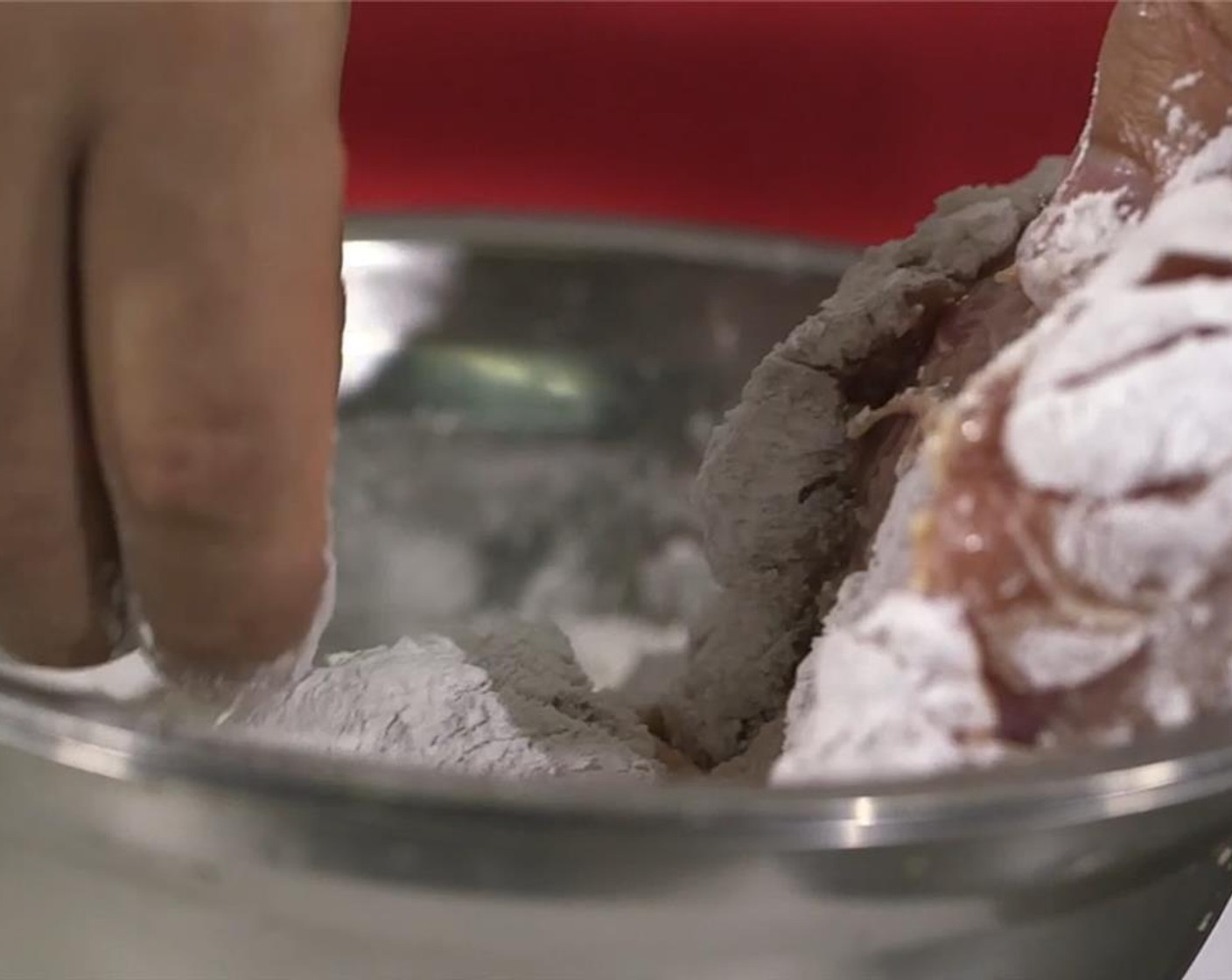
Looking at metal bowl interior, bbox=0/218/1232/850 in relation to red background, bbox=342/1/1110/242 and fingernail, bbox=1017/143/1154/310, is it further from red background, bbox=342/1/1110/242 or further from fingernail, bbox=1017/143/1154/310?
fingernail, bbox=1017/143/1154/310

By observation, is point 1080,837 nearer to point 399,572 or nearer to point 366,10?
point 399,572

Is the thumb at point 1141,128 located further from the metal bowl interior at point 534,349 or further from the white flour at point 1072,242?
the metal bowl interior at point 534,349

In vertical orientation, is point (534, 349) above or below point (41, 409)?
below

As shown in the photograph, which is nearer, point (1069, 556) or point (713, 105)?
point (1069, 556)

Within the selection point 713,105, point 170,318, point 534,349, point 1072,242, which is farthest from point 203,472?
point 713,105

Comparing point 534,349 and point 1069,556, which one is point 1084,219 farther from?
point 534,349

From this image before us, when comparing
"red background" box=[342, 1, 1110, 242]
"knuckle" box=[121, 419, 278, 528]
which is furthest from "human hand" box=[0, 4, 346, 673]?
"red background" box=[342, 1, 1110, 242]
